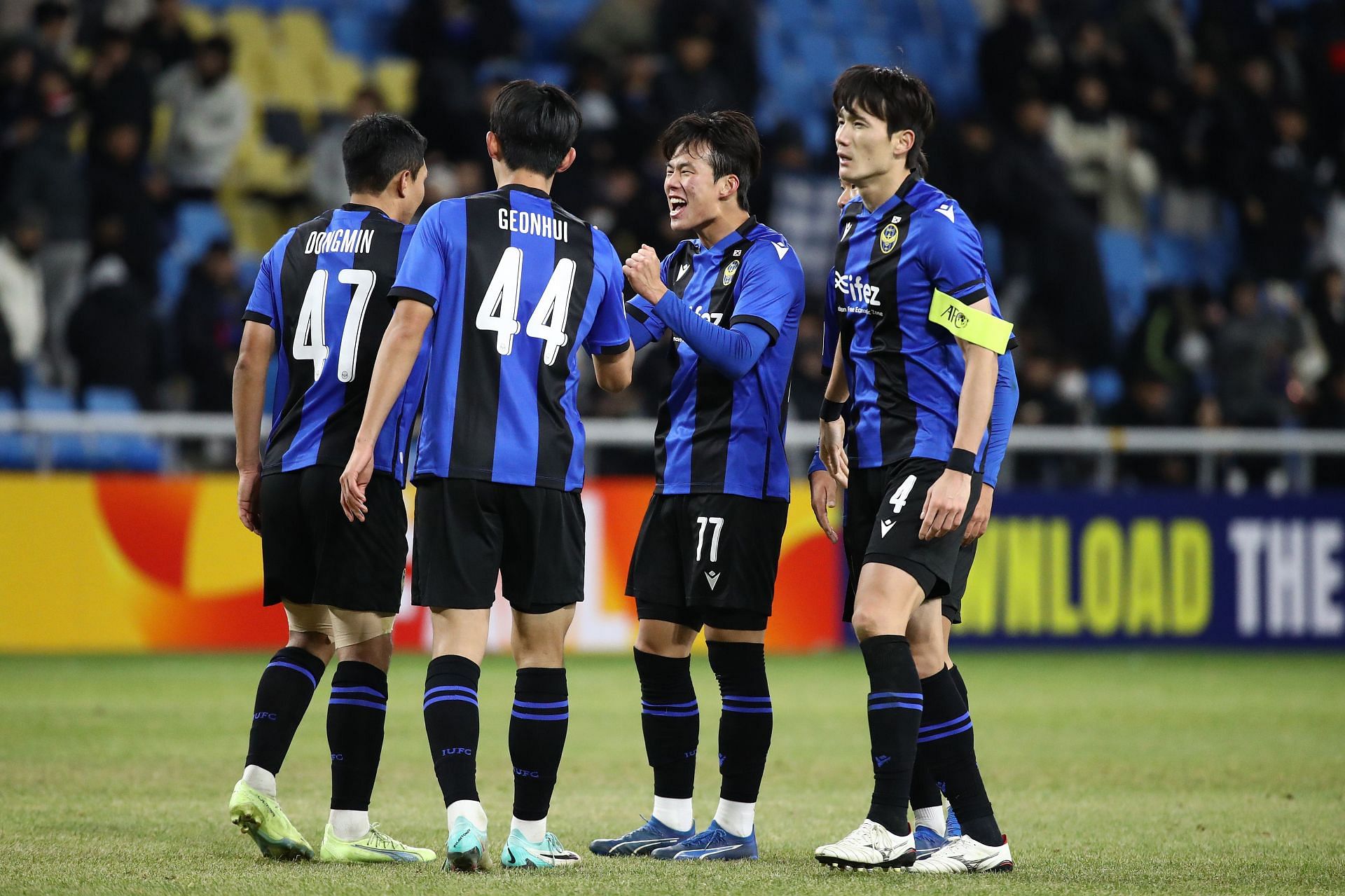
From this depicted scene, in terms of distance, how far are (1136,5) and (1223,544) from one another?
7.94m

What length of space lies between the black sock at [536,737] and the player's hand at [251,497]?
1.00 m

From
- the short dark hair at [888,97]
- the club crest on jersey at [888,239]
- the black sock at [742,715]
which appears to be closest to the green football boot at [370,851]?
the black sock at [742,715]

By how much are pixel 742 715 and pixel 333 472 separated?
1450 millimetres

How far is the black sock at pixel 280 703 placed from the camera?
5.18 meters

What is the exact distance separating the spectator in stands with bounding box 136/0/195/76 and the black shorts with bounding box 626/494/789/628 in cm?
1005

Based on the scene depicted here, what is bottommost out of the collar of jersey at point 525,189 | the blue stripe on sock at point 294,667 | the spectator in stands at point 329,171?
the blue stripe on sock at point 294,667

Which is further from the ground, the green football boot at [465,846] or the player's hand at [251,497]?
the player's hand at [251,497]

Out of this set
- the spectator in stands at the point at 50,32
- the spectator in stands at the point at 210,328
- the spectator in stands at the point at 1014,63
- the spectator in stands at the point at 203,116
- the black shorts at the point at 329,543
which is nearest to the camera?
the black shorts at the point at 329,543

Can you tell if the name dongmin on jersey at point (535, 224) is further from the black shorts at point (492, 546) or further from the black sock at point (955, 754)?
the black sock at point (955, 754)

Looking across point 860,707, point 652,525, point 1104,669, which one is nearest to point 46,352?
point 860,707

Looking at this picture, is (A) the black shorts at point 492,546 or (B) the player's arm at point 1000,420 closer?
(A) the black shorts at point 492,546

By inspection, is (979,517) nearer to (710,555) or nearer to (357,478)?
(710,555)

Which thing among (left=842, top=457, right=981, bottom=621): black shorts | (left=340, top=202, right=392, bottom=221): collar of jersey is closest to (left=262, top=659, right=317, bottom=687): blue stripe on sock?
(left=340, top=202, right=392, bottom=221): collar of jersey

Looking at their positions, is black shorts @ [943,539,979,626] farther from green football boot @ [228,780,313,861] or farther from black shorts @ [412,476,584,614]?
green football boot @ [228,780,313,861]
